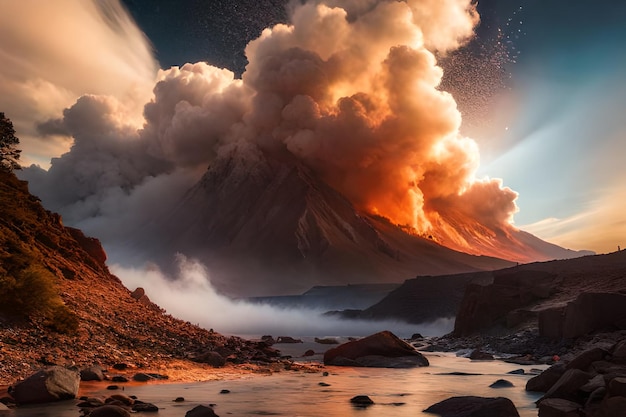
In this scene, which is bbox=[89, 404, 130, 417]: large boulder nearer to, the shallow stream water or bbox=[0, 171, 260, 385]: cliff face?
the shallow stream water

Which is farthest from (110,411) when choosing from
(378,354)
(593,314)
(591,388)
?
(593,314)

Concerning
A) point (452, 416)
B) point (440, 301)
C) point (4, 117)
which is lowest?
point (452, 416)

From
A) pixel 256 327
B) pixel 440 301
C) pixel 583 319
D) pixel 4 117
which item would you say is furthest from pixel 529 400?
pixel 256 327

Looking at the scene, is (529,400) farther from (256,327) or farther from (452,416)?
(256,327)

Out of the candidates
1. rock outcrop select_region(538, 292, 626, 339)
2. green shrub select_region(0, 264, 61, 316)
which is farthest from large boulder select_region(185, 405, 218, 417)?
rock outcrop select_region(538, 292, 626, 339)

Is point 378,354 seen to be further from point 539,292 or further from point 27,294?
point 539,292
